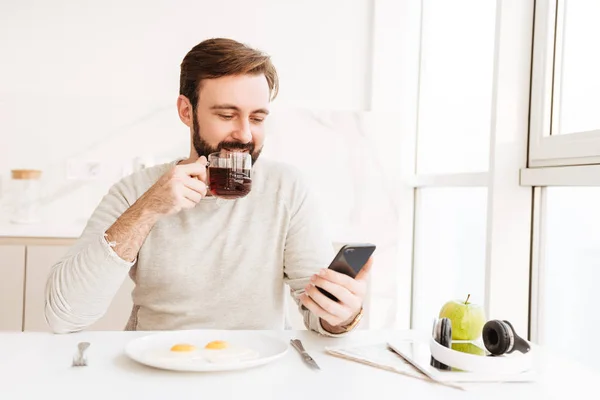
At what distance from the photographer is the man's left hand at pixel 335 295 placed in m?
1.30

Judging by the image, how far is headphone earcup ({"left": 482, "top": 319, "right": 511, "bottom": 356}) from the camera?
107 cm

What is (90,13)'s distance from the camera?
3.28 meters

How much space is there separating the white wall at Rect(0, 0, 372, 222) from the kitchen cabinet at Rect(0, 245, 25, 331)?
46cm

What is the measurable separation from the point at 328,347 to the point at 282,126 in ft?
7.32

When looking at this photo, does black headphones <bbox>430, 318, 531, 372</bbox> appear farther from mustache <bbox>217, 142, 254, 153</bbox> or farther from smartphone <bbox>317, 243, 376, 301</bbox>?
mustache <bbox>217, 142, 254, 153</bbox>

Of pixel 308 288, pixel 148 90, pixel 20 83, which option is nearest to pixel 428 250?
pixel 148 90

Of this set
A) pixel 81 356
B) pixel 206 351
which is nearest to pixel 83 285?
pixel 81 356

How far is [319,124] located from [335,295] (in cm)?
220

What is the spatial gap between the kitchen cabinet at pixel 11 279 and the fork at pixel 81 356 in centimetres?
181

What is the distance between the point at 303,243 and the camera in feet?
5.83

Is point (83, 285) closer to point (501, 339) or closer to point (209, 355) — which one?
point (209, 355)

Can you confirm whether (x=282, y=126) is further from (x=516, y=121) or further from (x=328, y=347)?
(x=328, y=347)

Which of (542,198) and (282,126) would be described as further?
(282,126)

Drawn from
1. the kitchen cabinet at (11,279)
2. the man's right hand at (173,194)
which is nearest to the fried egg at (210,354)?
the man's right hand at (173,194)
